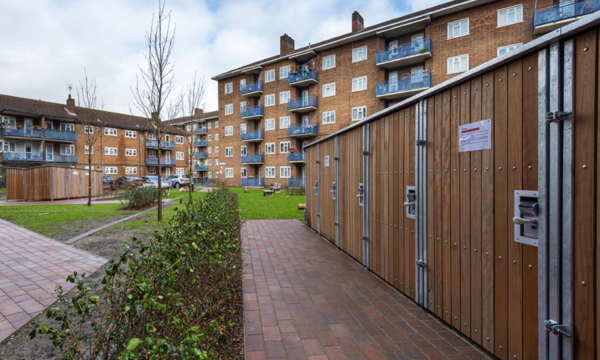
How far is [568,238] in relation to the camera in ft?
6.44

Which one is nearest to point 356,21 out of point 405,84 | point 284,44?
point 284,44

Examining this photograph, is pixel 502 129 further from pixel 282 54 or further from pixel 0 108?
pixel 0 108

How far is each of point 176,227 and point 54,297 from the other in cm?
226

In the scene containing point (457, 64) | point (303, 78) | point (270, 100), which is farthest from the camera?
point (270, 100)

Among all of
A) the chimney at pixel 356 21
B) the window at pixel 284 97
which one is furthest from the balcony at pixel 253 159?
the chimney at pixel 356 21

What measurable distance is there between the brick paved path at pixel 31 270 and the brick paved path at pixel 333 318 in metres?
2.56

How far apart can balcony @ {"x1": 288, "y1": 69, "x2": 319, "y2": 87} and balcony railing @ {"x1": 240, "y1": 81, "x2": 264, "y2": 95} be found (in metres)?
5.16

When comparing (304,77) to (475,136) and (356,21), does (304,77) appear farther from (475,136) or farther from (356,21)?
(475,136)

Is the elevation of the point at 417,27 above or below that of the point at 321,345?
above

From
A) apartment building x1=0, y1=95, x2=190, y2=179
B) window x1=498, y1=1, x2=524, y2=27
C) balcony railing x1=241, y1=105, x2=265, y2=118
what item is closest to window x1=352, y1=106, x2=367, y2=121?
window x1=498, y1=1, x2=524, y2=27

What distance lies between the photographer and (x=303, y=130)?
1375 inches

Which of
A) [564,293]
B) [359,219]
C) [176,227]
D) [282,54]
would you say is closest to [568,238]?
[564,293]

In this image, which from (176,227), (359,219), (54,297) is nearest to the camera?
(176,227)

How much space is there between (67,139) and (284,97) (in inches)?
1087
